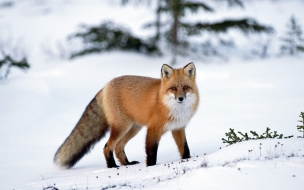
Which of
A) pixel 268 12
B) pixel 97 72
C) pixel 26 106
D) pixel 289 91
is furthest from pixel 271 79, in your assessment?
pixel 268 12

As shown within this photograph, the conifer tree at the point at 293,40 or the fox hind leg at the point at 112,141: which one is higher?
the conifer tree at the point at 293,40

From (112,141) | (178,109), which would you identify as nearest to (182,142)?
(178,109)

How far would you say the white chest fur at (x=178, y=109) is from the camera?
6.05 metres

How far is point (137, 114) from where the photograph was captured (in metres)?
6.65

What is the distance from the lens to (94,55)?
16.8 meters

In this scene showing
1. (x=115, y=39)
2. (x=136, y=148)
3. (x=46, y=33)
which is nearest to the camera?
(x=136, y=148)

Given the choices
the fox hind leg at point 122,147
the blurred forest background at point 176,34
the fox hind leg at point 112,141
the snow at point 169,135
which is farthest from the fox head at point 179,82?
the blurred forest background at point 176,34

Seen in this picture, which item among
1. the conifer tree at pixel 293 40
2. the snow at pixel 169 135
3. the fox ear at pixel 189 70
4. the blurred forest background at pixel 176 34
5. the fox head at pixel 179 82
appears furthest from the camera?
the conifer tree at pixel 293 40

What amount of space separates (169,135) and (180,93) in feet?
13.5

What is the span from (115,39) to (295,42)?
24.0ft

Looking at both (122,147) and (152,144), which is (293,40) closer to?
(122,147)

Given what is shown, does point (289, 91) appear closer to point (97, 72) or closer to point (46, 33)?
point (97, 72)

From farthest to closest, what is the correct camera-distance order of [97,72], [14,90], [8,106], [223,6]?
[223,6]
[97,72]
[14,90]
[8,106]

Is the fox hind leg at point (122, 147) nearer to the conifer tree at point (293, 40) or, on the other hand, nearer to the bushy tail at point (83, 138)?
the bushy tail at point (83, 138)
